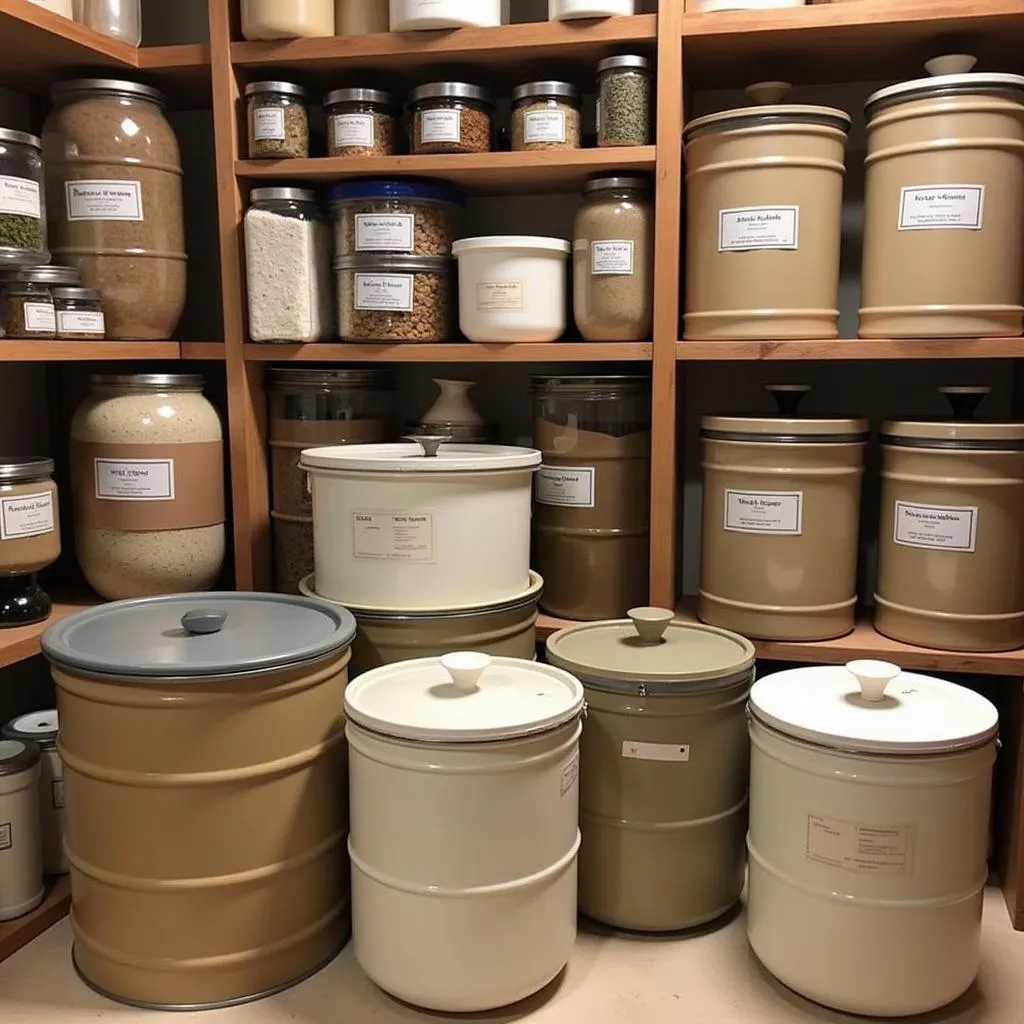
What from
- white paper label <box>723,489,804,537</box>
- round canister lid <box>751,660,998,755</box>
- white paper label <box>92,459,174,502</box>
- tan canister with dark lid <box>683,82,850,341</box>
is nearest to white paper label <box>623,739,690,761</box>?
round canister lid <box>751,660,998,755</box>

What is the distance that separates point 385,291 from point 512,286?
22 centimetres

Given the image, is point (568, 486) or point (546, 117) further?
point (568, 486)

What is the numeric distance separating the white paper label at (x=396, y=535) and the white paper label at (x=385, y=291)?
1.36 feet

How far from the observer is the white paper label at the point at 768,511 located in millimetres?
1691

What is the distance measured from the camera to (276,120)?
5.86 feet

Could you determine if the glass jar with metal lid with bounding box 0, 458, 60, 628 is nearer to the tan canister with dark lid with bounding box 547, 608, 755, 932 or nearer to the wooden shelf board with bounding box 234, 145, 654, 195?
the wooden shelf board with bounding box 234, 145, 654, 195

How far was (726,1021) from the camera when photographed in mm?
1351

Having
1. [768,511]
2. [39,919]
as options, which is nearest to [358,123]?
[768,511]

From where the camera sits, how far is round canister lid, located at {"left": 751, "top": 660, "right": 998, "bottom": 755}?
129 centimetres

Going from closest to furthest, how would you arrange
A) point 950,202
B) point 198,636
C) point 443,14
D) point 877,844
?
point 877,844, point 198,636, point 950,202, point 443,14

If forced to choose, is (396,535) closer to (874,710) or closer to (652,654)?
(652,654)

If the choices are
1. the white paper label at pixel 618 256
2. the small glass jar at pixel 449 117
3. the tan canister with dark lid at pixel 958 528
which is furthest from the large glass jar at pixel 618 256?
the tan canister with dark lid at pixel 958 528

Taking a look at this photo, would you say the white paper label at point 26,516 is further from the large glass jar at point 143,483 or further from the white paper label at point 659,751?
the white paper label at point 659,751

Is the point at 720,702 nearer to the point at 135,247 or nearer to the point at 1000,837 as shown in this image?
the point at 1000,837
